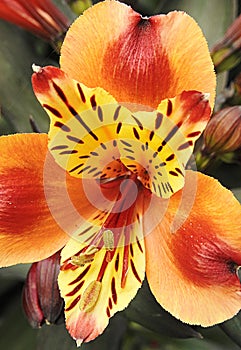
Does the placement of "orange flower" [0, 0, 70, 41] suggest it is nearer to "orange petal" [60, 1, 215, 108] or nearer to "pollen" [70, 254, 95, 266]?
"orange petal" [60, 1, 215, 108]

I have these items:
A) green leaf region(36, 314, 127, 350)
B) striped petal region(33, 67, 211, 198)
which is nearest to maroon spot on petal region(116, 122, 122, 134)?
striped petal region(33, 67, 211, 198)

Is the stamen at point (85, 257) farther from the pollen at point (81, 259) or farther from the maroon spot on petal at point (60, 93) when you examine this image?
the maroon spot on petal at point (60, 93)

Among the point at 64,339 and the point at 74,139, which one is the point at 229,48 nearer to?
the point at 74,139

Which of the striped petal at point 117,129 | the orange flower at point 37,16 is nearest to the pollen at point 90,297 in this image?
the striped petal at point 117,129

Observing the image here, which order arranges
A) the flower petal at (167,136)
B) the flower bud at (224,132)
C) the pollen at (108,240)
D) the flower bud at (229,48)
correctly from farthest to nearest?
1. the flower bud at (229,48)
2. the flower bud at (224,132)
3. the pollen at (108,240)
4. the flower petal at (167,136)

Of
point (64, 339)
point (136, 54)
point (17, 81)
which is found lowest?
point (64, 339)

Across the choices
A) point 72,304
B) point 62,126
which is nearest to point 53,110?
point 62,126
